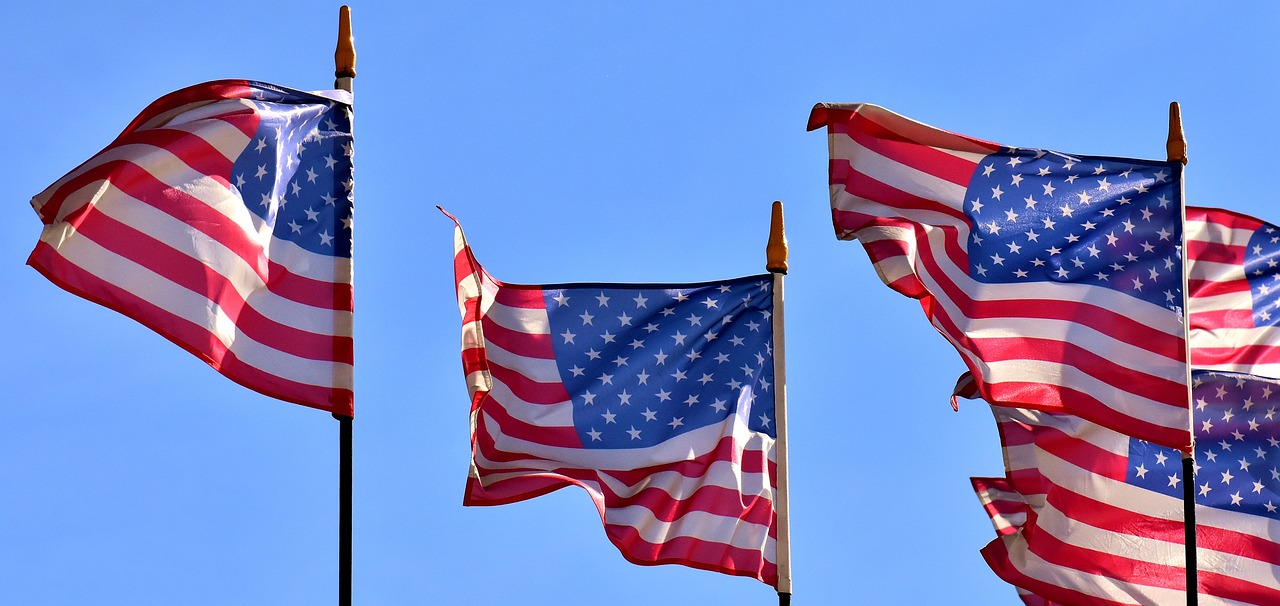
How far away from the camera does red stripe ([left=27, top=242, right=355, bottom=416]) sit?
1998 cm

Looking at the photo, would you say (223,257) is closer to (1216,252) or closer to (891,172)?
(891,172)

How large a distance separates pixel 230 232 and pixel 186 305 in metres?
0.81

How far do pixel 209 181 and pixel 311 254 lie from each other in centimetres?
110

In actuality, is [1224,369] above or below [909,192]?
below

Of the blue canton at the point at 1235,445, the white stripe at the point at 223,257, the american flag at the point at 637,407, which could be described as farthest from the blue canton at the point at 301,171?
the blue canton at the point at 1235,445

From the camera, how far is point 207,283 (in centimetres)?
2027

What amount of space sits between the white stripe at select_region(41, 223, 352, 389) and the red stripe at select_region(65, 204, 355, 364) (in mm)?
54

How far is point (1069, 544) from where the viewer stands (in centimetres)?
2456

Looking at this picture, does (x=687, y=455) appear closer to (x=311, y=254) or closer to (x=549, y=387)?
(x=549, y=387)

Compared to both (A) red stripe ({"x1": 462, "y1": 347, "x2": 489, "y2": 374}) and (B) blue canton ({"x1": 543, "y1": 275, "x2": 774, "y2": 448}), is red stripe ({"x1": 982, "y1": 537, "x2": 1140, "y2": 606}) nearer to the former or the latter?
(B) blue canton ({"x1": 543, "y1": 275, "x2": 774, "y2": 448})

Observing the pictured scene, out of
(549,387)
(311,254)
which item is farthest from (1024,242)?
(311,254)

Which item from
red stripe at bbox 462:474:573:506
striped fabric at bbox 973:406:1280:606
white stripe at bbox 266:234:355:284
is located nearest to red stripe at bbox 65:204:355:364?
white stripe at bbox 266:234:355:284

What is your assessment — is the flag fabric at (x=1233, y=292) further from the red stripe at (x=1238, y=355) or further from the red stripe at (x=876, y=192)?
the red stripe at (x=876, y=192)

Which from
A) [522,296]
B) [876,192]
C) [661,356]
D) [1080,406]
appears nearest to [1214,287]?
[1080,406]
